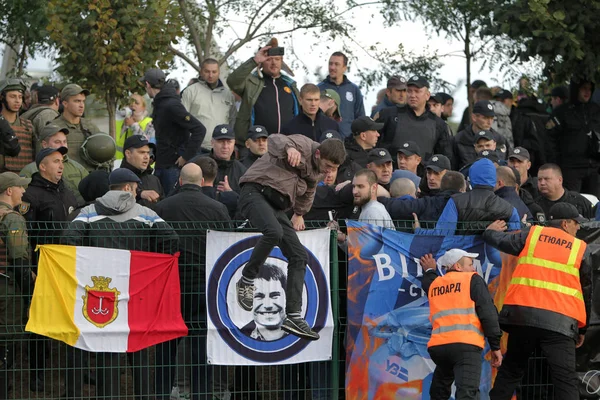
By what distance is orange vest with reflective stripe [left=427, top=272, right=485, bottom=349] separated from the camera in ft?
32.4

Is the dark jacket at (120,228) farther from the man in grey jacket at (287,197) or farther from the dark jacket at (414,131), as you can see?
the dark jacket at (414,131)

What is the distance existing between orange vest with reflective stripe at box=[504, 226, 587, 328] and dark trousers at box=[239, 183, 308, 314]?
7.06ft

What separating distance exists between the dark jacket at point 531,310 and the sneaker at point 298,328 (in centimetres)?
196

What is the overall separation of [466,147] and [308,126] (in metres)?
2.26

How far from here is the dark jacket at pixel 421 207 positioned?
11.3m

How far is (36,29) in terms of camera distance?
1678cm

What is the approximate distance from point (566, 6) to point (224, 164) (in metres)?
5.89

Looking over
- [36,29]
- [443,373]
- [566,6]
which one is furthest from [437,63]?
[443,373]

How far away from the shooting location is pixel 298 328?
9859mm

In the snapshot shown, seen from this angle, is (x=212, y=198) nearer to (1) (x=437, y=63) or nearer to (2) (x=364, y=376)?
(2) (x=364, y=376)

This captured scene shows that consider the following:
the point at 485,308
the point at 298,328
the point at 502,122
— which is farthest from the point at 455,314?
the point at 502,122

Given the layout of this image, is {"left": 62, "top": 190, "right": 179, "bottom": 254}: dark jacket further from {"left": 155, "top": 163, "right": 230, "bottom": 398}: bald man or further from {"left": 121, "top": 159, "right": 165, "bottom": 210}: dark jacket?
{"left": 121, "top": 159, "right": 165, "bottom": 210}: dark jacket

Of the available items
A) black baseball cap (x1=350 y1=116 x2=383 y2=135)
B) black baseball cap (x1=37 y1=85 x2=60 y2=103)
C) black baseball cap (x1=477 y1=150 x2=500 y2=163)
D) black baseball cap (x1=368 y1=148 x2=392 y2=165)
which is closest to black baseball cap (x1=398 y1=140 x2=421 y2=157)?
black baseball cap (x1=350 y1=116 x2=383 y2=135)

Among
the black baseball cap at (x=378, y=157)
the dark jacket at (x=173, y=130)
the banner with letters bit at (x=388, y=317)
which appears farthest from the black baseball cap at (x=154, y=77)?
the banner with letters bit at (x=388, y=317)
